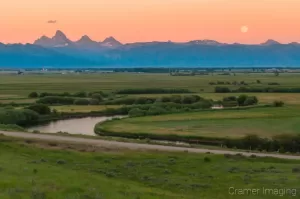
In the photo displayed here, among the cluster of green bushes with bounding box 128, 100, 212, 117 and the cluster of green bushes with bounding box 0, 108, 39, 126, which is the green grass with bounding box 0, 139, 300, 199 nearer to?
the cluster of green bushes with bounding box 0, 108, 39, 126

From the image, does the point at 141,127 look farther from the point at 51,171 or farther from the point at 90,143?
the point at 51,171

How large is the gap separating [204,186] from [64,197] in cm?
780

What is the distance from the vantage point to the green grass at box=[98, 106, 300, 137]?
56.3 meters

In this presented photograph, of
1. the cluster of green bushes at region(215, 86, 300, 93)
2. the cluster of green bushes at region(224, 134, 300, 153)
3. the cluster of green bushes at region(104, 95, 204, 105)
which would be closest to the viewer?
the cluster of green bushes at region(224, 134, 300, 153)

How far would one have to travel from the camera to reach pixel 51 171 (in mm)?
23828

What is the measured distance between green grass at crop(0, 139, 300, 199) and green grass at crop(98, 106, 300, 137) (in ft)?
79.8

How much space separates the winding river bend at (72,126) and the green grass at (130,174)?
26.3 meters

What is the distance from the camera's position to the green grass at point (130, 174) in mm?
19594

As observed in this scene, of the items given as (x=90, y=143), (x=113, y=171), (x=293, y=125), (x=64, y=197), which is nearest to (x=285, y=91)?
(x=293, y=125)

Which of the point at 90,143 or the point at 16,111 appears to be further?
the point at 16,111

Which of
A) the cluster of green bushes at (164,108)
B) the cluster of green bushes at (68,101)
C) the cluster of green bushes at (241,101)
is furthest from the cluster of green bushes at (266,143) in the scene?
the cluster of green bushes at (68,101)

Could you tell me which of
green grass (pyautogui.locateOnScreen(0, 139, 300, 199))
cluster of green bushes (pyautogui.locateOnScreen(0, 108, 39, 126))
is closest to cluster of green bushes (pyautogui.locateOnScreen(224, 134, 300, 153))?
green grass (pyautogui.locateOnScreen(0, 139, 300, 199))

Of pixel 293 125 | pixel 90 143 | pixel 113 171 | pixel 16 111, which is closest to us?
pixel 113 171

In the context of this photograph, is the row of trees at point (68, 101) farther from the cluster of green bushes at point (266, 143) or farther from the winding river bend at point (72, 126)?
the cluster of green bushes at point (266, 143)
